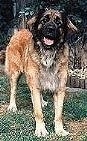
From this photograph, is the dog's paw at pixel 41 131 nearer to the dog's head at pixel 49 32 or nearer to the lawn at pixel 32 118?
the lawn at pixel 32 118

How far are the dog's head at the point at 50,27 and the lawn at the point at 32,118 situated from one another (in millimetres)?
1319

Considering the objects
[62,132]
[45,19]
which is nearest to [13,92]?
[62,132]

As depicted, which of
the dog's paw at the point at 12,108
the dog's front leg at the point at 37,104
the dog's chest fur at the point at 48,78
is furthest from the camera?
the dog's paw at the point at 12,108

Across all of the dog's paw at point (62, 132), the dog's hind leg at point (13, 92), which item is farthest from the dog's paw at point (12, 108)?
the dog's paw at point (62, 132)

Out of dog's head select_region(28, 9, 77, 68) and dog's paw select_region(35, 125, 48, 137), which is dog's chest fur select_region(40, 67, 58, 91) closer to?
dog's head select_region(28, 9, 77, 68)

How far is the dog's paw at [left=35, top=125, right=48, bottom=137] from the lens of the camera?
7188 millimetres

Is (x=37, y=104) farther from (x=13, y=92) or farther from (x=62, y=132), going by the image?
(x=13, y=92)

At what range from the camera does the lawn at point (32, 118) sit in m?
7.10

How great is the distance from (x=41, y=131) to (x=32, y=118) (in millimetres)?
726

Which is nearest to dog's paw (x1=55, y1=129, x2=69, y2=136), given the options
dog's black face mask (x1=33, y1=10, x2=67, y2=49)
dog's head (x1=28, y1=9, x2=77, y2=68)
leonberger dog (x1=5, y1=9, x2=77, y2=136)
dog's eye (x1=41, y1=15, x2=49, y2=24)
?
leonberger dog (x1=5, y1=9, x2=77, y2=136)

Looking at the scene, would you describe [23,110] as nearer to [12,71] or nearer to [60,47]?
[12,71]

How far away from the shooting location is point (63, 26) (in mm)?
7176

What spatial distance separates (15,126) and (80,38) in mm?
5777

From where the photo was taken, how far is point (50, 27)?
694cm
